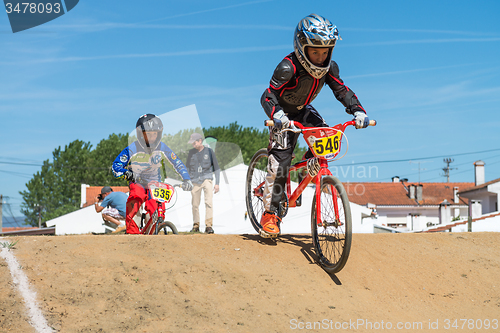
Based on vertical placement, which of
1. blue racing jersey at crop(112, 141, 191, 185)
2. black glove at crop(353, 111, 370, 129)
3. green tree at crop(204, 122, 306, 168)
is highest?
green tree at crop(204, 122, 306, 168)

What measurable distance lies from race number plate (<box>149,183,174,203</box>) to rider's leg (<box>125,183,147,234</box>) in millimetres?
222

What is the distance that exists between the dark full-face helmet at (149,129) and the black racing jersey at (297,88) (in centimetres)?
224

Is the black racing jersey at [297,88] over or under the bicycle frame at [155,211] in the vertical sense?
over

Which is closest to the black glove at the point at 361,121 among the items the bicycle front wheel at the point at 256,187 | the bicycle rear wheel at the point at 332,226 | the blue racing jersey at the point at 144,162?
the bicycle rear wheel at the point at 332,226

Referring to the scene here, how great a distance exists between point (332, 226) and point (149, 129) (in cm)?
350

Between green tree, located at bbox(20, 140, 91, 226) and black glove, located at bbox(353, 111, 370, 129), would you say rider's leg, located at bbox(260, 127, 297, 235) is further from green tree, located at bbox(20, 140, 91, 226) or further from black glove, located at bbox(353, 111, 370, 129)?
green tree, located at bbox(20, 140, 91, 226)

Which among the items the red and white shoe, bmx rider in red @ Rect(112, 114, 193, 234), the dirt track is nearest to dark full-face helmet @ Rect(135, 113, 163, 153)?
bmx rider in red @ Rect(112, 114, 193, 234)

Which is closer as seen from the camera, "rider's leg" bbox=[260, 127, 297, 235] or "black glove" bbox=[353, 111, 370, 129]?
"black glove" bbox=[353, 111, 370, 129]

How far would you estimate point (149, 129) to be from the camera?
282 inches

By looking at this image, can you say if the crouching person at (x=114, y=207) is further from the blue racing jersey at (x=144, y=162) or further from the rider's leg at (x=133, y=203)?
the blue racing jersey at (x=144, y=162)

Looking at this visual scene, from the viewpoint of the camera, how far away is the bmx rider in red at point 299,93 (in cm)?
521

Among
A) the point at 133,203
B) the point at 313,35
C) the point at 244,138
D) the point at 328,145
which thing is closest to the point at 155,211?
the point at 133,203

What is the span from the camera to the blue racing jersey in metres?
7.27

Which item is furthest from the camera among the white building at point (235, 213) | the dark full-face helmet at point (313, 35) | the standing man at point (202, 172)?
the white building at point (235, 213)
